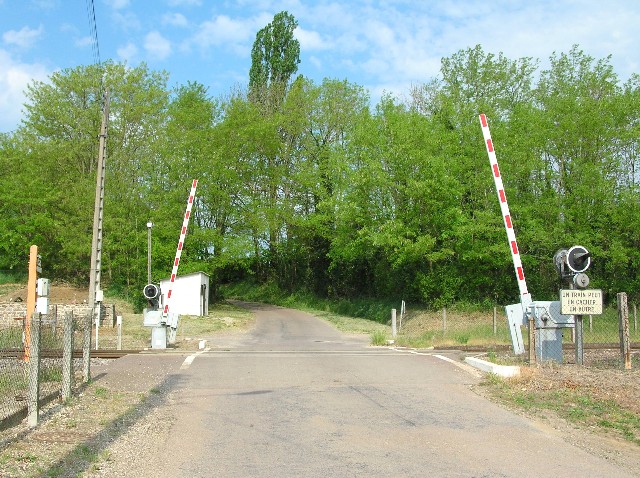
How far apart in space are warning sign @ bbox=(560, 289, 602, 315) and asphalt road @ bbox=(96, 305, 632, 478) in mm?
2375

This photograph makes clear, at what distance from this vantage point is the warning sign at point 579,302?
13.0 meters

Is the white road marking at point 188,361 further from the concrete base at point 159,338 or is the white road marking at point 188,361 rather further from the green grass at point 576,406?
the green grass at point 576,406

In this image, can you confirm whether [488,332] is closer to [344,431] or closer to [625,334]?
[625,334]

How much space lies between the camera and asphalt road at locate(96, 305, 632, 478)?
6.39 meters

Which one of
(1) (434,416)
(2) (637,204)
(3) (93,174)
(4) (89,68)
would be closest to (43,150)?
(3) (93,174)

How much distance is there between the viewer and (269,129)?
4788 cm

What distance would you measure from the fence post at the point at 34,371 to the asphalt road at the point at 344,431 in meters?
1.48

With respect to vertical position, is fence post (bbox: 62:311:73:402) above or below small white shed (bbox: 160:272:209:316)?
below

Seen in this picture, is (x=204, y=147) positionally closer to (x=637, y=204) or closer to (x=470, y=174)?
(x=470, y=174)

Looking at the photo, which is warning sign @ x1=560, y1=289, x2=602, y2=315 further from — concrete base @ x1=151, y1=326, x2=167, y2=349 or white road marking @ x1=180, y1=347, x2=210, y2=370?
concrete base @ x1=151, y1=326, x2=167, y2=349

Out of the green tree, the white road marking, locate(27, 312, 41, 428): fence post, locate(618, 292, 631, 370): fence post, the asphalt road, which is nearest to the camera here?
the asphalt road

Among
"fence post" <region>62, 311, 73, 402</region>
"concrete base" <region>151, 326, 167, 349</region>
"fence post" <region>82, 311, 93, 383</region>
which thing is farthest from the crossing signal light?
"concrete base" <region>151, 326, 167, 349</region>

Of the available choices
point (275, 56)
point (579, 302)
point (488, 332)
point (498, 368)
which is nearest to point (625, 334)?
point (579, 302)

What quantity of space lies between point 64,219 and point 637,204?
3376 centimetres
